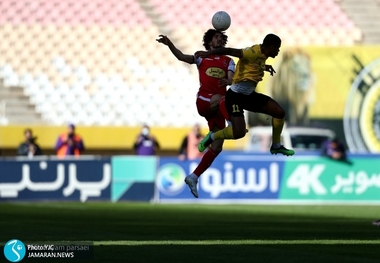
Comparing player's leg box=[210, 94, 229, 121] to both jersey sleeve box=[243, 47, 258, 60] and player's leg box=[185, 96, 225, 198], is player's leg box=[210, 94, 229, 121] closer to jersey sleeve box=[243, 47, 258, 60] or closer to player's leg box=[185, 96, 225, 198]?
player's leg box=[185, 96, 225, 198]

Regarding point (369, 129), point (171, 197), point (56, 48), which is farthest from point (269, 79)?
point (56, 48)

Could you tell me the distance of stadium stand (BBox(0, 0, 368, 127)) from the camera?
27.3 m

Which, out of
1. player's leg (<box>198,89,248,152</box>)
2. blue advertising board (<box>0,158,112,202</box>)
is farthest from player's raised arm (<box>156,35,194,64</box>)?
blue advertising board (<box>0,158,112,202</box>)

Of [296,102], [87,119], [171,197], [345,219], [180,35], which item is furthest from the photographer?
[180,35]

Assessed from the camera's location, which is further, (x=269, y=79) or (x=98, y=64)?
(x=98, y=64)

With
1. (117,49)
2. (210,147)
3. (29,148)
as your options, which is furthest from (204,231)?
(117,49)

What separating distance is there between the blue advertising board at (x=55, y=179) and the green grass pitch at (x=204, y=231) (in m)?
1.51

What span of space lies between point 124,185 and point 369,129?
694 cm

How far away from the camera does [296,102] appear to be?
24078 millimetres

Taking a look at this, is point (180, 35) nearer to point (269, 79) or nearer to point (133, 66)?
point (133, 66)

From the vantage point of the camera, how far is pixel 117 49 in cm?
2834

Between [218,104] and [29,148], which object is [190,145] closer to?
[29,148]

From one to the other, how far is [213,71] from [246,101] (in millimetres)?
975

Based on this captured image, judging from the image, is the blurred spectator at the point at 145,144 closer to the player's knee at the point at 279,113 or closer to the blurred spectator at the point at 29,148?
the blurred spectator at the point at 29,148
